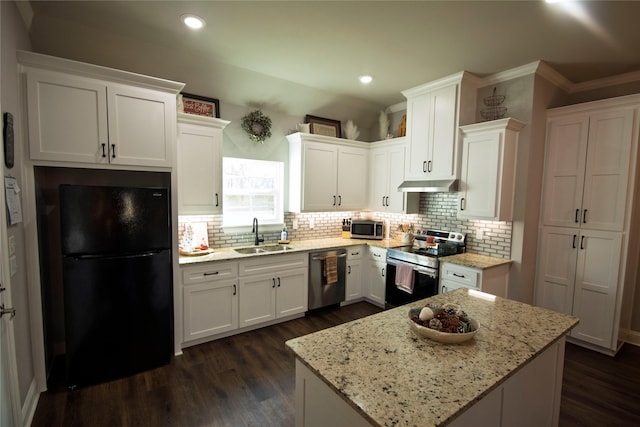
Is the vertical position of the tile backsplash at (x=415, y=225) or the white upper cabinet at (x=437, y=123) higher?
the white upper cabinet at (x=437, y=123)

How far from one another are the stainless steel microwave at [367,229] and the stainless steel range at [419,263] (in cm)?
56

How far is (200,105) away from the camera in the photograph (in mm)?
3490

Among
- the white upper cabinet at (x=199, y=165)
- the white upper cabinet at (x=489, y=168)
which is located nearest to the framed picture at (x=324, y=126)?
the white upper cabinet at (x=199, y=165)

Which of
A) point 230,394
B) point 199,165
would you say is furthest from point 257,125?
point 230,394

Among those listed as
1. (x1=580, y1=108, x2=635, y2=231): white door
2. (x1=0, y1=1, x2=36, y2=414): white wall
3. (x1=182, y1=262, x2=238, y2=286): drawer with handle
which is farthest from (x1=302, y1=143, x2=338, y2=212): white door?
(x1=580, y1=108, x2=635, y2=231): white door

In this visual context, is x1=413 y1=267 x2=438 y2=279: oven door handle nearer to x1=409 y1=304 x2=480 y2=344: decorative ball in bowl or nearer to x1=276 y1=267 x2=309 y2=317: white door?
x1=276 y1=267 x2=309 y2=317: white door

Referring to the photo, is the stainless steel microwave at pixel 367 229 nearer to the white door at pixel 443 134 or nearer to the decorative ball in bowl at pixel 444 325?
the white door at pixel 443 134

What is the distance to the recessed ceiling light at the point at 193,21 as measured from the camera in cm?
233

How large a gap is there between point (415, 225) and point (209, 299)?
2.91 m

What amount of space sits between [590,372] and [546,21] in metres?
3.01

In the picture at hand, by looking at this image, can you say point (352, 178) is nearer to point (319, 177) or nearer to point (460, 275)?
point (319, 177)

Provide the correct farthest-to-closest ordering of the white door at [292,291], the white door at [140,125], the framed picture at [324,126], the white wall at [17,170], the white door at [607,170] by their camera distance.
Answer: the framed picture at [324,126] < the white door at [292,291] < the white door at [607,170] < the white door at [140,125] < the white wall at [17,170]

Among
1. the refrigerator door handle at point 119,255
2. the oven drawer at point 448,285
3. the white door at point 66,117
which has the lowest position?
the oven drawer at point 448,285

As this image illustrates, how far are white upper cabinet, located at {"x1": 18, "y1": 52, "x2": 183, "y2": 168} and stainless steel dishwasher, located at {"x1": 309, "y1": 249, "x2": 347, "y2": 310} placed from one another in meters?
2.01
